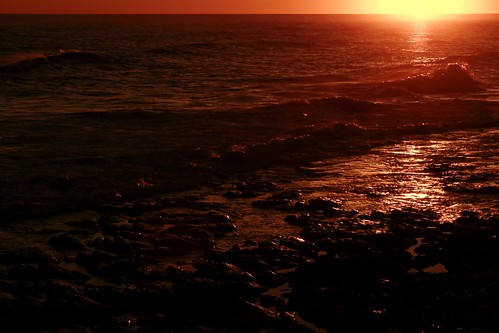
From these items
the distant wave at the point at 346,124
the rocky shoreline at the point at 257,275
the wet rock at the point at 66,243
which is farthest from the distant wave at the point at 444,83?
the wet rock at the point at 66,243

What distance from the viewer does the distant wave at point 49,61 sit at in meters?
39.9

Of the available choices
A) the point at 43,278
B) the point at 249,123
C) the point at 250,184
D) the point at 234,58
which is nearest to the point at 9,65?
the point at 234,58

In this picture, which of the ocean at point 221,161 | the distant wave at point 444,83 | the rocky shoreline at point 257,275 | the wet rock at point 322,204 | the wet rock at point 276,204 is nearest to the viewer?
the rocky shoreline at point 257,275

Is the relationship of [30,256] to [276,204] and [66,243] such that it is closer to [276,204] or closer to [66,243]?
[66,243]

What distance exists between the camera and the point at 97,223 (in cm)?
1054

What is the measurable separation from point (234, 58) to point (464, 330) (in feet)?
148

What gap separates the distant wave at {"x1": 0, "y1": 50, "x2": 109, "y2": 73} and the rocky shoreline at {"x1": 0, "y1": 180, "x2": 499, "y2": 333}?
31.6 metres

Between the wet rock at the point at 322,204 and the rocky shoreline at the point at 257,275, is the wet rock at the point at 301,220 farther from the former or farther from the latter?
the wet rock at the point at 322,204

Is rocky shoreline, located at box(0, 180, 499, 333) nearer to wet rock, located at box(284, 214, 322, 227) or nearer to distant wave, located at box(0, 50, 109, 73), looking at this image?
wet rock, located at box(284, 214, 322, 227)

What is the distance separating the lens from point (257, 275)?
837cm

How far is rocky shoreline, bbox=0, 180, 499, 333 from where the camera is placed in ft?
23.5

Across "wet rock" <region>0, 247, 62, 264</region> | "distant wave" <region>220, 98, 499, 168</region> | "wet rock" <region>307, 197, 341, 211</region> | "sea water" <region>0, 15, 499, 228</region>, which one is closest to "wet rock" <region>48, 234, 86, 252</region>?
"wet rock" <region>0, 247, 62, 264</region>

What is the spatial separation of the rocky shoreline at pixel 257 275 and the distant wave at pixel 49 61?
1246 inches

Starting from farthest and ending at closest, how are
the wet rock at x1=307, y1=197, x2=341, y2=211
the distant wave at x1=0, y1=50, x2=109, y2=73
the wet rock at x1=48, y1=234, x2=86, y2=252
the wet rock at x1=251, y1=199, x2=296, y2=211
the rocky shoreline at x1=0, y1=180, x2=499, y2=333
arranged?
the distant wave at x1=0, y1=50, x2=109, y2=73, the wet rock at x1=251, y1=199, x2=296, y2=211, the wet rock at x1=307, y1=197, x2=341, y2=211, the wet rock at x1=48, y1=234, x2=86, y2=252, the rocky shoreline at x1=0, y1=180, x2=499, y2=333
